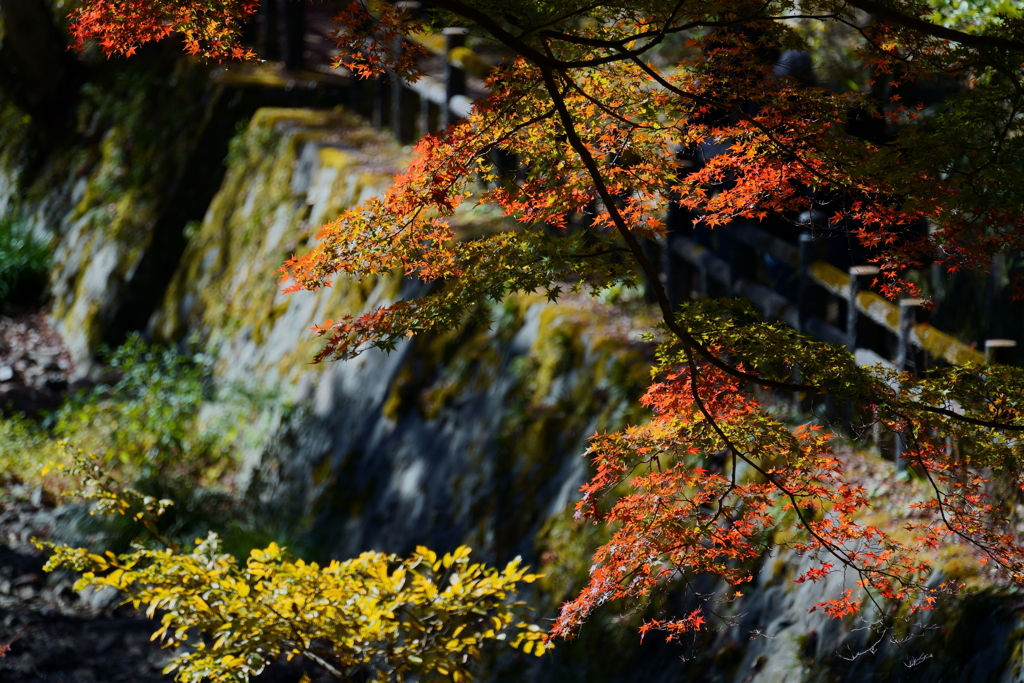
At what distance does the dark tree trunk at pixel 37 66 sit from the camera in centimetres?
1182

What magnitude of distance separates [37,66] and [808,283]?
38.2 ft

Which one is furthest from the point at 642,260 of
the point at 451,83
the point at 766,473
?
the point at 451,83

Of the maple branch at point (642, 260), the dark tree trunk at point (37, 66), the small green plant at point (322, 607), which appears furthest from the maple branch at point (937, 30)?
the dark tree trunk at point (37, 66)

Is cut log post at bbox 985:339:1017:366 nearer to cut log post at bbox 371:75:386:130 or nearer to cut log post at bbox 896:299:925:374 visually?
cut log post at bbox 896:299:925:374

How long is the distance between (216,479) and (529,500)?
137 inches

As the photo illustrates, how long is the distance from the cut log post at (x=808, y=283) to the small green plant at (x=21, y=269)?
10.1 meters

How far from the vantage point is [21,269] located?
11570 mm

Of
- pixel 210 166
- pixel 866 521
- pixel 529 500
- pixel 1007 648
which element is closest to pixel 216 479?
pixel 529 500

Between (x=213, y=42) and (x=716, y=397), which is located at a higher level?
(x=213, y=42)

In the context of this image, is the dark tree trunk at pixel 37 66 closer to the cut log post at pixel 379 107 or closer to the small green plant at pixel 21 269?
the small green plant at pixel 21 269

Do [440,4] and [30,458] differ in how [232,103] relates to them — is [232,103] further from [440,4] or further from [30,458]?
[440,4]

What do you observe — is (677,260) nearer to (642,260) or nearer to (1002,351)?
(1002,351)

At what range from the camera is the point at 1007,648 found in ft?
10.1

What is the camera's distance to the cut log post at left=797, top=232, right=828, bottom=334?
4559mm
